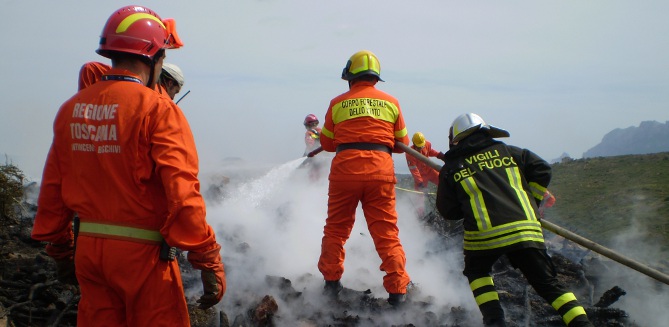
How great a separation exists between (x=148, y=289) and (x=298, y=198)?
6.77 metres

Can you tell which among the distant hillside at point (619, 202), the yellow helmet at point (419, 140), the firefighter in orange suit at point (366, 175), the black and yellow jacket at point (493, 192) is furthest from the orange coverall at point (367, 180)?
the distant hillside at point (619, 202)

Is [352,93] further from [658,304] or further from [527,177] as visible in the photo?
[658,304]

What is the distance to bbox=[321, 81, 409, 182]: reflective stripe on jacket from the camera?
5.17 meters

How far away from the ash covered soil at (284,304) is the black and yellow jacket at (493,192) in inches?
47.0

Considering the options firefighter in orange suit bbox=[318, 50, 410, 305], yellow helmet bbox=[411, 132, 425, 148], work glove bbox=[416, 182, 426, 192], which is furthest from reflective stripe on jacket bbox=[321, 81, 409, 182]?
work glove bbox=[416, 182, 426, 192]

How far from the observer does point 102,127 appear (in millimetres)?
2482

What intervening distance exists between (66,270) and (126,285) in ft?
2.36

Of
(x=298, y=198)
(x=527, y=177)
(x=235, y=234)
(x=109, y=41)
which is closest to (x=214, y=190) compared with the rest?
(x=298, y=198)

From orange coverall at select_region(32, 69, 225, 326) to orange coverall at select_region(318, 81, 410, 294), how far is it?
2749 mm

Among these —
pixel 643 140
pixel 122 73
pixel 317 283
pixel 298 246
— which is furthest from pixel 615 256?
pixel 643 140

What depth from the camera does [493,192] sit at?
3.93m

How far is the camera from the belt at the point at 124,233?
244 cm

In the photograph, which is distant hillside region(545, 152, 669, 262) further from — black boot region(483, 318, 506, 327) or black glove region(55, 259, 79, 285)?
black glove region(55, 259, 79, 285)

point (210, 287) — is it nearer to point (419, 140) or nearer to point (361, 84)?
point (361, 84)
